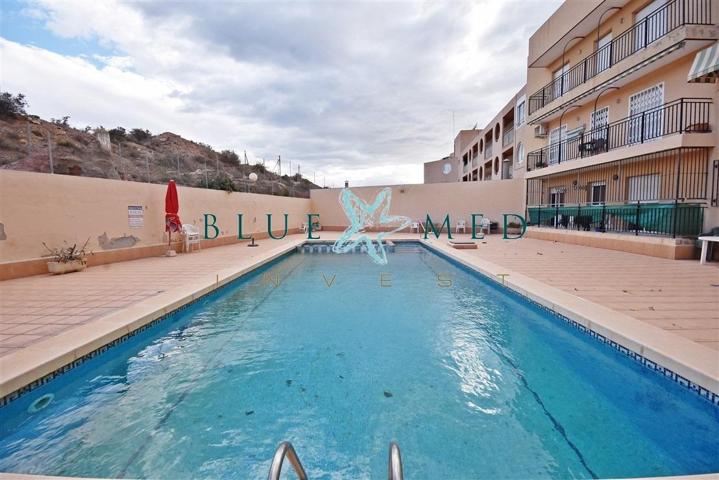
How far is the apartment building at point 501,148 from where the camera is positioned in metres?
19.9

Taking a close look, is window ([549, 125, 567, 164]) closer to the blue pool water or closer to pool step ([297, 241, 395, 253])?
pool step ([297, 241, 395, 253])

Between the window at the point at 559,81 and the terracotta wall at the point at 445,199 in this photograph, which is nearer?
the window at the point at 559,81

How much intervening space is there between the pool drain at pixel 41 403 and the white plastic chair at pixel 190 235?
761cm

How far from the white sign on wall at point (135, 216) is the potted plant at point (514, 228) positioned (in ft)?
48.9

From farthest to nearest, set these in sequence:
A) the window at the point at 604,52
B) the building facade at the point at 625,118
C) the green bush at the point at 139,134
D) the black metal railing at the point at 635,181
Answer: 1. the green bush at the point at 139,134
2. the window at the point at 604,52
3. the black metal railing at the point at 635,181
4. the building facade at the point at 625,118

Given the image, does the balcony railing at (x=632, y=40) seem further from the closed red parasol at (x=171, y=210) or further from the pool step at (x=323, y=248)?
the closed red parasol at (x=171, y=210)

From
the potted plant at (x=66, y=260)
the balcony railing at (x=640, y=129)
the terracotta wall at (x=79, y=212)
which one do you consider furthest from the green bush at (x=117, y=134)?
the balcony railing at (x=640, y=129)

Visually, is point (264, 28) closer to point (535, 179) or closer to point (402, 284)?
point (402, 284)

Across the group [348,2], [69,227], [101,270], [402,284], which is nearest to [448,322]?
[402,284]

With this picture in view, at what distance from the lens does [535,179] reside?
1608 cm

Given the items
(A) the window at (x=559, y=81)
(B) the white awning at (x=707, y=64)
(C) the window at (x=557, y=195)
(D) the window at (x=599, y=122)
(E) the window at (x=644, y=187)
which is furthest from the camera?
(C) the window at (x=557, y=195)

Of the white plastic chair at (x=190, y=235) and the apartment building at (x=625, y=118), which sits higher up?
the apartment building at (x=625, y=118)

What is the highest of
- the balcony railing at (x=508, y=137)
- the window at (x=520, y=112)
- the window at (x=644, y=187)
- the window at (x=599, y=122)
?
the window at (x=520, y=112)

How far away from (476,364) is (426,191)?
14.9 meters
